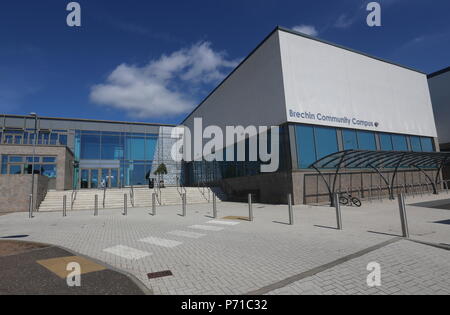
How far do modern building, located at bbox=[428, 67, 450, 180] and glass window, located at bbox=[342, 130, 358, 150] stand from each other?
16.7 meters

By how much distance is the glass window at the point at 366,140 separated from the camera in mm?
21547

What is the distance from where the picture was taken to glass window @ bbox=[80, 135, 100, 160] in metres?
34.1

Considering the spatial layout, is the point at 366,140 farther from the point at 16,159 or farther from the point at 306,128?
the point at 16,159

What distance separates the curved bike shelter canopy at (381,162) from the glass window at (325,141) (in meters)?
0.89

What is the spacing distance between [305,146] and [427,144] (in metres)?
18.2

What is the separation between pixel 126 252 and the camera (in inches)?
231

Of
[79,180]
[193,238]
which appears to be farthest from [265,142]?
[79,180]

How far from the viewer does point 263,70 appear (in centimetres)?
2109

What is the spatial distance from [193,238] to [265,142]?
47.4 ft

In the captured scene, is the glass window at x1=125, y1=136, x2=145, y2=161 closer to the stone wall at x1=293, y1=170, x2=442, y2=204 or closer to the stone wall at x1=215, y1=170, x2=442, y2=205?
the stone wall at x1=215, y1=170, x2=442, y2=205
